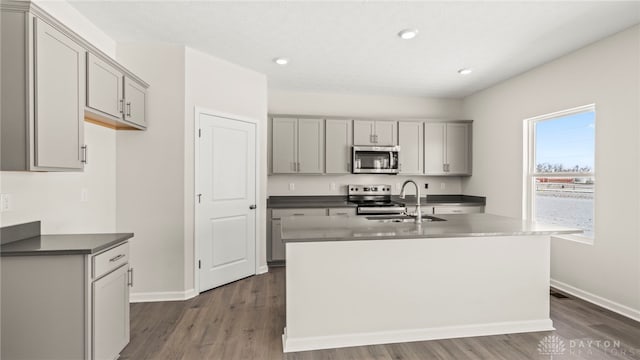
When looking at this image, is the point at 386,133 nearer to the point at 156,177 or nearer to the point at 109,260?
the point at 156,177

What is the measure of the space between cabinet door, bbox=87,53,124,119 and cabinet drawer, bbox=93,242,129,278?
1.04m

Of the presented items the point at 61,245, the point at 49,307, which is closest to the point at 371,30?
the point at 61,245

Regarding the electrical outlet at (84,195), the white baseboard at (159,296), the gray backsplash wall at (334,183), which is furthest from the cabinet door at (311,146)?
the electrical outlet at (84,195)

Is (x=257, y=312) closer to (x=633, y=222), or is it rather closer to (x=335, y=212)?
(x=335, y=212)

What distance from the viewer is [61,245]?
187 cm

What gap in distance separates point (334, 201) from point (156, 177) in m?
2.57

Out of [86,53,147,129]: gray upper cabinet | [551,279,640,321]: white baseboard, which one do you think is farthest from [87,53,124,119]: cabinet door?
[551,279,640,321]: white baseboard

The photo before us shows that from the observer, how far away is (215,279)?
142 inches

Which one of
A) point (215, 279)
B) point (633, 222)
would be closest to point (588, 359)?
point (633, 222)

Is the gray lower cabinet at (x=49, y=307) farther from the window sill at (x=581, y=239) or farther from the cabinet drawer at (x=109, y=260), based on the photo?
the window sill at (x=581, y=239)

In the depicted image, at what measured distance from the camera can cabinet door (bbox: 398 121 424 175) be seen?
198 inches

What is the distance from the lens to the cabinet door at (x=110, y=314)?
188cm

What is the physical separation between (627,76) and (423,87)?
2321mm

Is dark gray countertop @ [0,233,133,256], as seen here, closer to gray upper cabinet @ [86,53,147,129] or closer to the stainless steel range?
gray upper cabinet @ [86,53,147,129]
